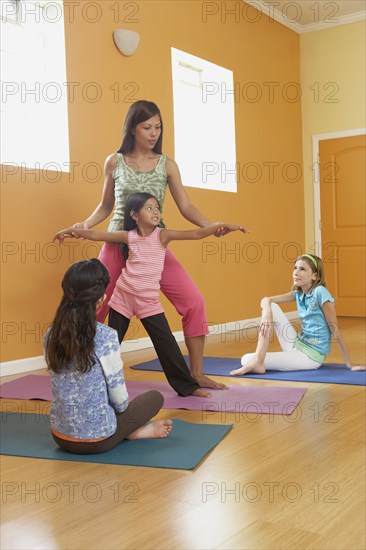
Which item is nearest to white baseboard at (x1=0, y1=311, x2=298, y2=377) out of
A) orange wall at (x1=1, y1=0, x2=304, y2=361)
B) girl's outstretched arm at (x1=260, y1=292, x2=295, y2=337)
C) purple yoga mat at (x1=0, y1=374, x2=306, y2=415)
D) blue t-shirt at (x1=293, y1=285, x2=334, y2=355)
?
orange wall at (x1=1, y1=0, x2=304, y2=361)

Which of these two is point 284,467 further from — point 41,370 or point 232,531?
point 41,370

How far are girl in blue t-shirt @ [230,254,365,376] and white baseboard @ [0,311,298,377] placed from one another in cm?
116

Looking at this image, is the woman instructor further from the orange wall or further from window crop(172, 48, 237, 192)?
window crop(172, 48, 237, 192)

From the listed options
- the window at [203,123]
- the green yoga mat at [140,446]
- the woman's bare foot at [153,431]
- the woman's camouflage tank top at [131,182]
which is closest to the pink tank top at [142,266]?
the woman's camouflage tank top at [131,182]

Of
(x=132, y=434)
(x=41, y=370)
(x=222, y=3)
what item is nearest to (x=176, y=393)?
(x=132, y=434)

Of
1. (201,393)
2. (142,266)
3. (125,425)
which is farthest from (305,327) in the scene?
(125,425)

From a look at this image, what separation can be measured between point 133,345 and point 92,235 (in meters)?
1.88

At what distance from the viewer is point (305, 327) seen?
3814 millimetres

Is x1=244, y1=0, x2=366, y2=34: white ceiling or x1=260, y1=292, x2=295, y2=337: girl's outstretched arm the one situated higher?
x1=244, y1=0, x2=366, y2=34: white ceiling

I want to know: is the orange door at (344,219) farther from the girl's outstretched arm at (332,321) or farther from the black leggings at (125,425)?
the black leggings at (125,425)

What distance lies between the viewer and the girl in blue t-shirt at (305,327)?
3.68 metres

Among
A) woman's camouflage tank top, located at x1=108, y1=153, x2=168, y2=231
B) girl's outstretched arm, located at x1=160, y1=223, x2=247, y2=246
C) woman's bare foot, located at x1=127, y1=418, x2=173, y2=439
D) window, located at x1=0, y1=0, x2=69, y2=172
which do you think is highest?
window, located at x1=0, y1=0, x2=69, y2=172

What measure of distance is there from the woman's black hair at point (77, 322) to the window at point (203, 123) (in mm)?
3292

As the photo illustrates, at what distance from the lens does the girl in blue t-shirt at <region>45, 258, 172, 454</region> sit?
2119 mm
